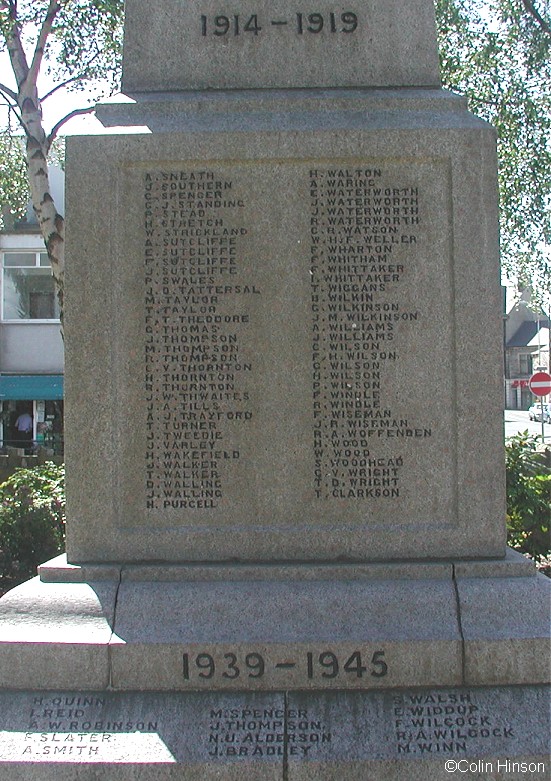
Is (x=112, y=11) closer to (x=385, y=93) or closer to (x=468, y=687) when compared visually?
(x=385, y=93)

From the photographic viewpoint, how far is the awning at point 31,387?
26.4m

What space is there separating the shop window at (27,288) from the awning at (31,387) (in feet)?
7.21

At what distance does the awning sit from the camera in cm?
Answer: 2638

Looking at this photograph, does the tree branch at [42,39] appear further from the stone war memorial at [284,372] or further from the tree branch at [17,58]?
the stone war memorial at [284,372]

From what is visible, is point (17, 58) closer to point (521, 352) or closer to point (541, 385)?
point (541, 385)

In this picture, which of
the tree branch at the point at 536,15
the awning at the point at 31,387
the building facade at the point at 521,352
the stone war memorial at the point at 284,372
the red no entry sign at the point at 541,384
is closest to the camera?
the stone war memorial at the point at 284,372

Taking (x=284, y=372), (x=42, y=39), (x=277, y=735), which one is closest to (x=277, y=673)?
(x=277, y=735)

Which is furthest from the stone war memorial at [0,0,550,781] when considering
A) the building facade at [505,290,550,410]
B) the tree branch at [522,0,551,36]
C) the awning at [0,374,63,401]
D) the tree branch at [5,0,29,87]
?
the building facade at [505,290,550,410]

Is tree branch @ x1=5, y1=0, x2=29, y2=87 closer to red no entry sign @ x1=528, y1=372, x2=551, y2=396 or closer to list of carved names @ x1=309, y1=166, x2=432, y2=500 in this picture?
list of carved names @ x1=309, y1=166, x2=432, y2=500

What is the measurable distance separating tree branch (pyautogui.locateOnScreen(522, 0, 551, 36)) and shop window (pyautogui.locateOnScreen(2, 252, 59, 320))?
18286 millimetres

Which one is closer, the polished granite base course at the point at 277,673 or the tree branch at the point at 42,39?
the polished granite base course at the point at 277,673

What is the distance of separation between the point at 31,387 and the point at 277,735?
2470cm

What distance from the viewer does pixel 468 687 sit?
349cm

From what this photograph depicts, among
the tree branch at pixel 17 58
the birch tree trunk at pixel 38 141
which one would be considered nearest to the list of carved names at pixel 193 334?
the birch tree trunk at pixel 38 141
